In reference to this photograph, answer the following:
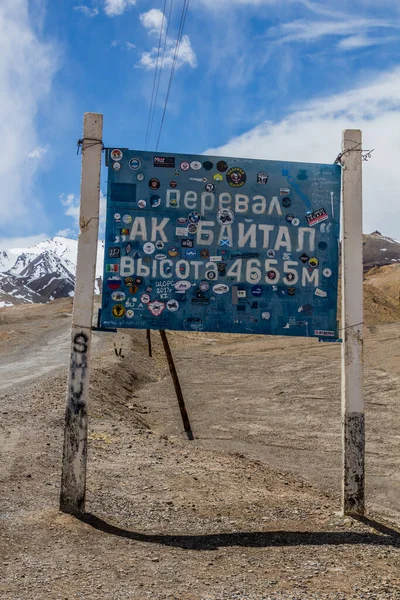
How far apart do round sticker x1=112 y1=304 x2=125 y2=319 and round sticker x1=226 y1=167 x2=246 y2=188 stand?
77.1 inches

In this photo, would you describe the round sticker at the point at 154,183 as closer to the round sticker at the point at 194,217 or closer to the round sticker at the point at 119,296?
the round sticker at the point at 194,217

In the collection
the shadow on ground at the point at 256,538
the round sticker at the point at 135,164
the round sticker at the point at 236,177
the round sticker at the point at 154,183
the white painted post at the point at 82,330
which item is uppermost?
the round sticker at the point at 135,164

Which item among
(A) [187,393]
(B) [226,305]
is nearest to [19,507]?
(B) [226,305]

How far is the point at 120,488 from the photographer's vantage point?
769cm

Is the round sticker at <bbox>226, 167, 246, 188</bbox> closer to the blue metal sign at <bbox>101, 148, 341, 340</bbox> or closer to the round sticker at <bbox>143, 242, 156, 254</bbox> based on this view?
the blue metal sign at <bbox>101, 148, 341, 340</bbox>

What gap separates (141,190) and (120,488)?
3.71 meters

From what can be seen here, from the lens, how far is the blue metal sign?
7207 mm

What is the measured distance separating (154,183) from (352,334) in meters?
2.89

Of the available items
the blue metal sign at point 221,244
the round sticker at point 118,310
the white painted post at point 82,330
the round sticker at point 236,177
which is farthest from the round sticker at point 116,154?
the round sticker at point 118,310

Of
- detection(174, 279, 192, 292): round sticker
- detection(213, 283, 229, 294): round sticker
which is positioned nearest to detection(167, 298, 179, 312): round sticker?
detection(174, 279, 192, 292): round sticker

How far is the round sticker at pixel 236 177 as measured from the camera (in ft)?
24.0

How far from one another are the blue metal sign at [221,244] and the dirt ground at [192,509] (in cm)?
211

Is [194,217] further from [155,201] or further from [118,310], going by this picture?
[118,310]

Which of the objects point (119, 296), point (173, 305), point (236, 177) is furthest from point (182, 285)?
point (236, 177)
